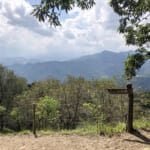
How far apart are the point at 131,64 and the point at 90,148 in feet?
12.2

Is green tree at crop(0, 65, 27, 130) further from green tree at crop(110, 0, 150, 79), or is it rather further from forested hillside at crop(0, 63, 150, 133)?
green tree at crop(110, 0, 150, 79)

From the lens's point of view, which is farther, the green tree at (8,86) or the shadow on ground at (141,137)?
the green tree at (8,86)

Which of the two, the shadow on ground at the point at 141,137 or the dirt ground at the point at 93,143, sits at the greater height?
the shadow on ground at the point at 141,137

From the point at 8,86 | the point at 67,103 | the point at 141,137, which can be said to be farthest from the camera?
the point at 8,86

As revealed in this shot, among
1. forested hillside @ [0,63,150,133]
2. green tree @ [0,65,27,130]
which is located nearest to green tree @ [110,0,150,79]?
forested hillside @ [0,63,150,133]

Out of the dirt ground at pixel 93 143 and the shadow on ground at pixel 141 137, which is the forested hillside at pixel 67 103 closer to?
the shadow on ground at pixel 141 137

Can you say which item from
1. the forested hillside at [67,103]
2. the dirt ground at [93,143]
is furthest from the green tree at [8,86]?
the dirt ground at [93,143]

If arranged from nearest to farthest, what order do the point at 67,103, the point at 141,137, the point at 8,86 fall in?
the point at 141,137
the point at 67,103
the point at 8,86

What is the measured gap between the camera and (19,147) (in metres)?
4.40

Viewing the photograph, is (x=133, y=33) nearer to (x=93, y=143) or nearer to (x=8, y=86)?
(x=93, y=143)

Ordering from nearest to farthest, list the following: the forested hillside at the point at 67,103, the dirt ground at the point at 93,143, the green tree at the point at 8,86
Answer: the dirt ground at the point at 93,143
the forested hillside at the point at 67,103
the green tree at the point at 8,86

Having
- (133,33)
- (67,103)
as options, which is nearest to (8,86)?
(67,103)

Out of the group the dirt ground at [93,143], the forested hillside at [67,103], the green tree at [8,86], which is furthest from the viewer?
the green tree at [8,86]

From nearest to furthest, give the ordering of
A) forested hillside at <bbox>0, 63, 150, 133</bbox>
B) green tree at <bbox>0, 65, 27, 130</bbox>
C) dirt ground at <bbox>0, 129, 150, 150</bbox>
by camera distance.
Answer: dirt ground at <bbox>0, 129, 150, 150</bbox> < forested hillside at <bbox>0, 63, 150, 133</bbox> < green tree at <bbox>0, 65, 27, 130</bbox>
